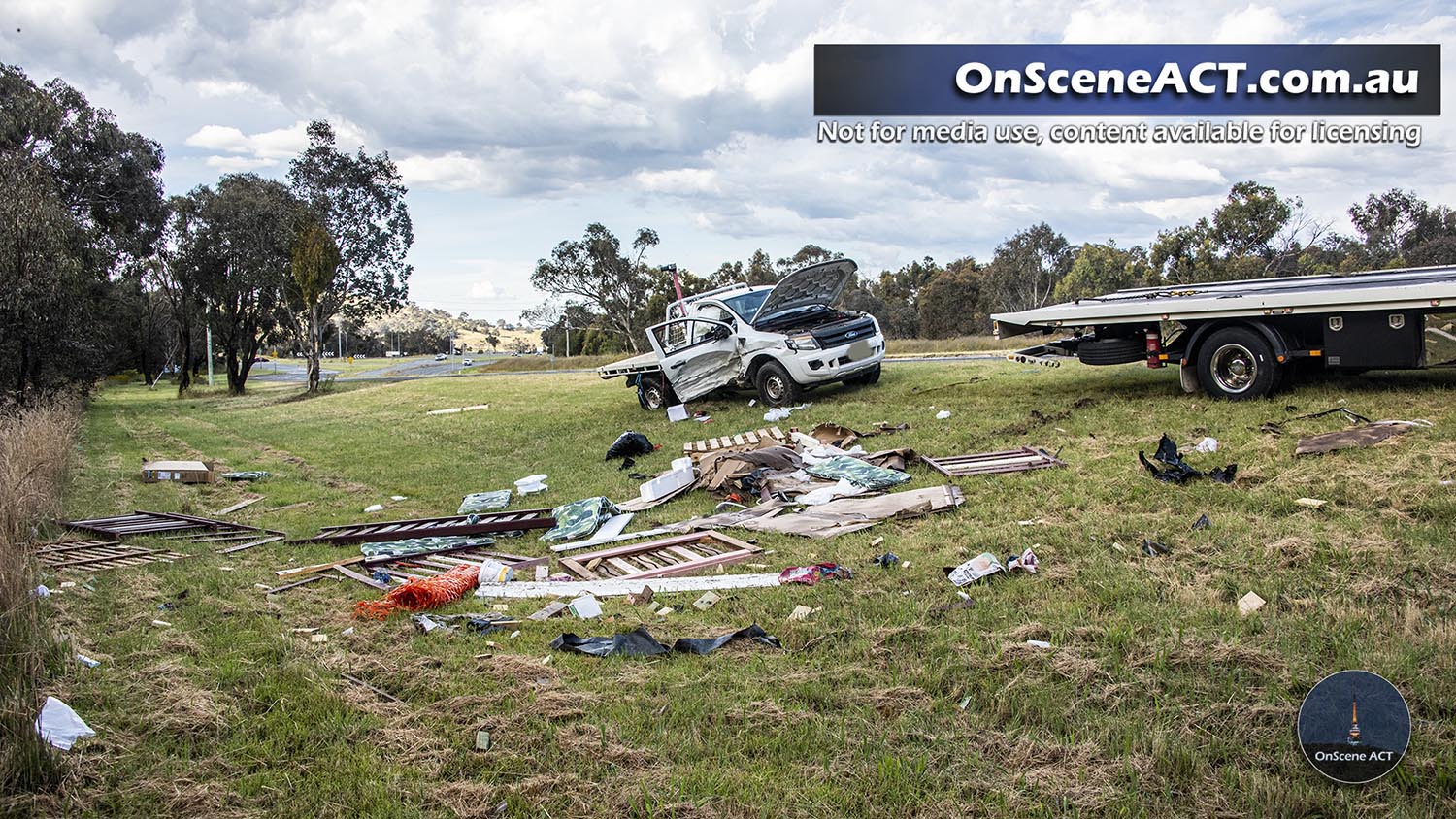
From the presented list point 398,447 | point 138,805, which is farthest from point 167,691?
point 398,447

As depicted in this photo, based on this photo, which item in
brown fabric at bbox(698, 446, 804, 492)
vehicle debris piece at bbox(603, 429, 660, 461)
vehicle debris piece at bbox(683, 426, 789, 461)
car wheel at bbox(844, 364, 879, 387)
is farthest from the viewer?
car wheel at bbox(844, 364, 879, 387)

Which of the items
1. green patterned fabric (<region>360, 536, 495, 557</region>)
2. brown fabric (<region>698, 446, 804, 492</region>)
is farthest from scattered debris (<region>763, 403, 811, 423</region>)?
green patterned fabric (<region>360, 536, 495, 557</region>)

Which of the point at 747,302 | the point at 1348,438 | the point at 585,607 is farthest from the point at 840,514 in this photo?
the point at 747,302

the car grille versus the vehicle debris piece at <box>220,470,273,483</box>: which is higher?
the car grille

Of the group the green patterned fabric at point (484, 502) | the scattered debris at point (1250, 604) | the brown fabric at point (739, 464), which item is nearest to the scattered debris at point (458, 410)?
the green patterned fabric at point (484, 502)

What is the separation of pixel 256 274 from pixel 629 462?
29422mm

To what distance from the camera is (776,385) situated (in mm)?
14273

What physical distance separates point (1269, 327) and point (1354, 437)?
7.84 feet

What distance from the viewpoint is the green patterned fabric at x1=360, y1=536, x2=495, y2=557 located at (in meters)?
7.86

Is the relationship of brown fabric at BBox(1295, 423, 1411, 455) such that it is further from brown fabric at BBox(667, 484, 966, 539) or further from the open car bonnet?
the open car bonnet

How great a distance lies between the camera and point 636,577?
6527 millimetres

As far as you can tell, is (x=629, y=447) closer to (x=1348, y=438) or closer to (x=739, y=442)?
(x=739, y=442)

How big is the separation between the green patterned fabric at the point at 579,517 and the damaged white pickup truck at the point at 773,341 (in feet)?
18.3

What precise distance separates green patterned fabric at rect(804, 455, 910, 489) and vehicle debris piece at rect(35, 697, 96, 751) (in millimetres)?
6413
